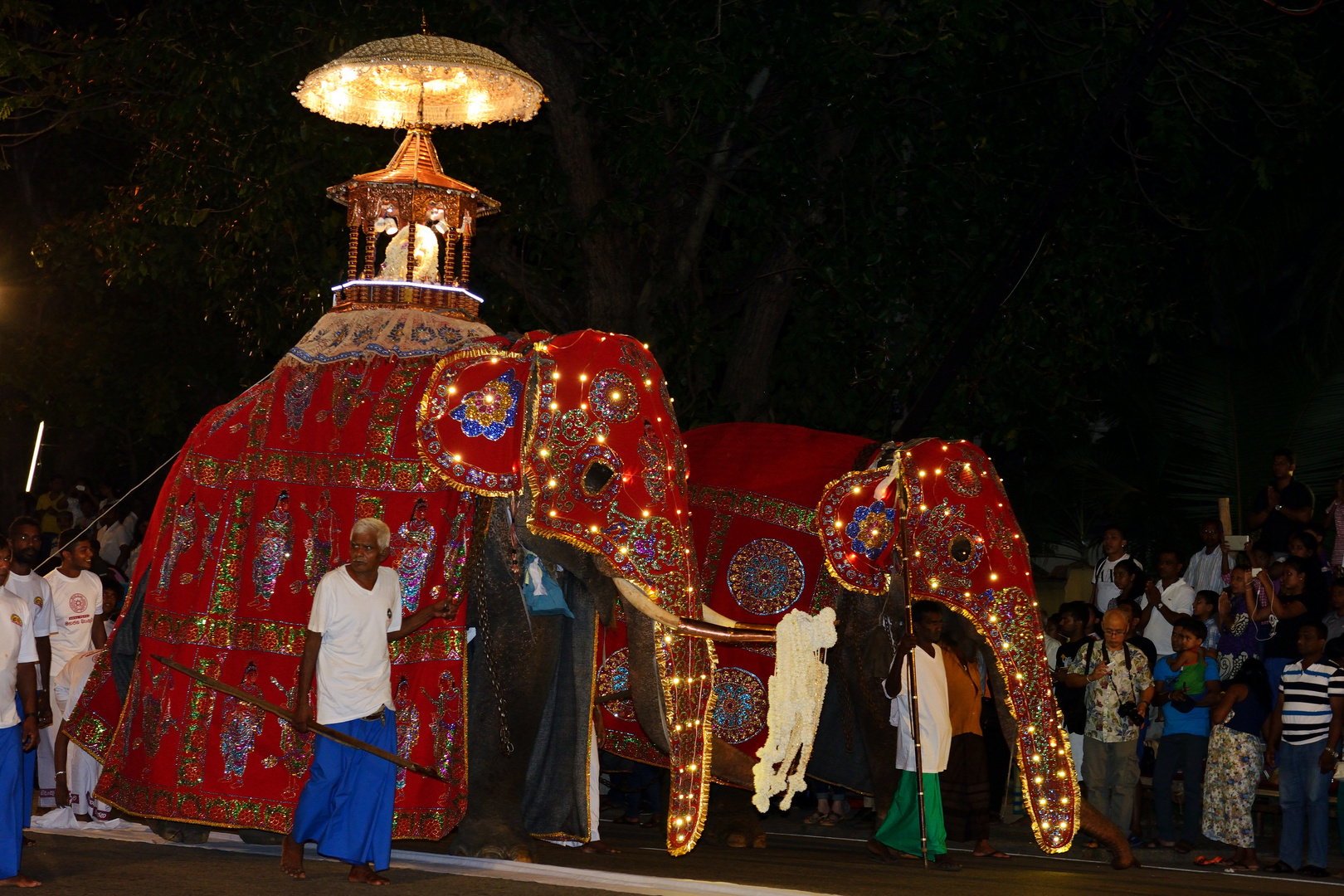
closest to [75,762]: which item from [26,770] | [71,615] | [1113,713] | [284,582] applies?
[71,615]

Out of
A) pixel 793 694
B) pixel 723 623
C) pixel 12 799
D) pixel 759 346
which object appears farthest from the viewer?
pixel 759 346

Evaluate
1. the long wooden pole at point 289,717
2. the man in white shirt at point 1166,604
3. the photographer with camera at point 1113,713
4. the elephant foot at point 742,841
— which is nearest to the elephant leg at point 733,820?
the elephant foot at point 742,841

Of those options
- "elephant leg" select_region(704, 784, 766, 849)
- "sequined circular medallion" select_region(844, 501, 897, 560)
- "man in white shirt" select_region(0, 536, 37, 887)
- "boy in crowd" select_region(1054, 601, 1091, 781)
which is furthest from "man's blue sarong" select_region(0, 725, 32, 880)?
"boy in crowd" select_region(1054, 601, 1091, 781)

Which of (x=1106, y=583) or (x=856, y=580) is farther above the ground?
(x=1106, y=583)

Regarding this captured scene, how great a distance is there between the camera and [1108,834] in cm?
909

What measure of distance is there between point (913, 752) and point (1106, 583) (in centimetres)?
337

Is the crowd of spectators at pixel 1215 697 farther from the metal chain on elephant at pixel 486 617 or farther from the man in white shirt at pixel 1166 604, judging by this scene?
the metal chain on elephant at pixel 486 617

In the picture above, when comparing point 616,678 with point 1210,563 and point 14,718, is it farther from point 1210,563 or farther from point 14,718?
point 1210,563

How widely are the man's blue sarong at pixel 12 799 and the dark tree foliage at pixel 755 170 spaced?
5588 mm

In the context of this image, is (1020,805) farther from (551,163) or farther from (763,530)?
(551,163)

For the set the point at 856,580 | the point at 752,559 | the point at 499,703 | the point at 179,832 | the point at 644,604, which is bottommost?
the point at 179,832

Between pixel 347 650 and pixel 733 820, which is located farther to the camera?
pixel 733 820

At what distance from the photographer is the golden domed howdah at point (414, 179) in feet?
29.9

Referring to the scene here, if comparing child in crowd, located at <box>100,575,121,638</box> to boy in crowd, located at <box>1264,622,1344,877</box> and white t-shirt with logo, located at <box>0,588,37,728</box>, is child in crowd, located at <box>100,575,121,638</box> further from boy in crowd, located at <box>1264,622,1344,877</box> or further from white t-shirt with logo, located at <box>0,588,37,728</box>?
boy in crowd, located at <box>1264,622,1344,877</box>
